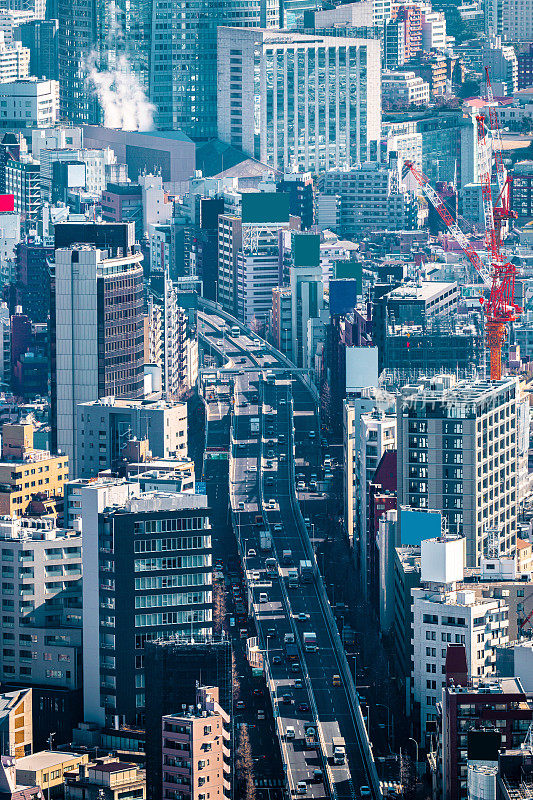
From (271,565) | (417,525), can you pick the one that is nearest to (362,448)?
(271,565)

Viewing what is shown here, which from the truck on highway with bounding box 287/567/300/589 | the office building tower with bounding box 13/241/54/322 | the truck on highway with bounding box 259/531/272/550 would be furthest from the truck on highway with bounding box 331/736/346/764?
the office building tower with bounding box 13/241/54/322

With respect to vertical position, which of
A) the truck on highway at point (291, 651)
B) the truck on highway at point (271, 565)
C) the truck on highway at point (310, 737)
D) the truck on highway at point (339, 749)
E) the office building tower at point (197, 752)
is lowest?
the truck on highway at point (339, 749)

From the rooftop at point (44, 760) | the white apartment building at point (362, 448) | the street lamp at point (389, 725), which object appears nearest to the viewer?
the rooftop at point (44, 760)

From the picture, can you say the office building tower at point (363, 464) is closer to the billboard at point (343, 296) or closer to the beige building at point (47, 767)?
the beige building at point (47, 767)

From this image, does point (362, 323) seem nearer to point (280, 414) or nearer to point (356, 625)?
point (280, 414)

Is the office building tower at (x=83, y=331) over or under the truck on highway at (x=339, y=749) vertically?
over

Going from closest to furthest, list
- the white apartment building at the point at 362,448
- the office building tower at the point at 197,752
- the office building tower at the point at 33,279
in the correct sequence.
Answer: the office building tower at the point at 197,752 → the white apartment building at the point at 362,448 → the office building tower at the point at 33,279

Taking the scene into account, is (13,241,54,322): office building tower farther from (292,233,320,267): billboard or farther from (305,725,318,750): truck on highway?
(305,725,318,750): truck on highway

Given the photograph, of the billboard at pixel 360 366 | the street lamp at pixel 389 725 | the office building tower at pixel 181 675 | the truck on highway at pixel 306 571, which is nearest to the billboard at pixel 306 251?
the billboard at pixel 360 366

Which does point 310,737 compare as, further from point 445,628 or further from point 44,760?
point 44,760
